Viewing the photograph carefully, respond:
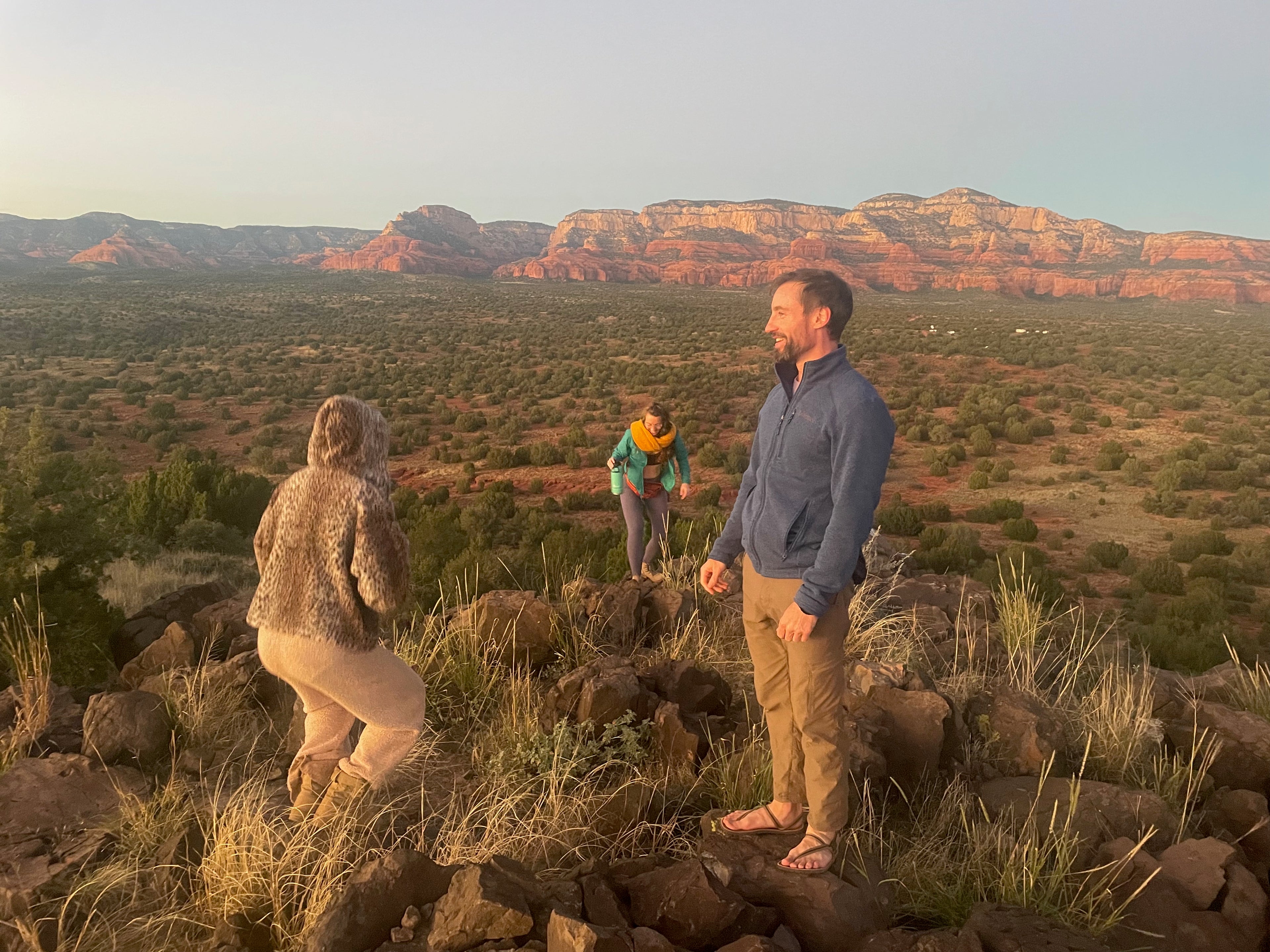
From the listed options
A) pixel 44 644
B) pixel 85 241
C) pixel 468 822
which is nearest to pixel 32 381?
pixel 44 644

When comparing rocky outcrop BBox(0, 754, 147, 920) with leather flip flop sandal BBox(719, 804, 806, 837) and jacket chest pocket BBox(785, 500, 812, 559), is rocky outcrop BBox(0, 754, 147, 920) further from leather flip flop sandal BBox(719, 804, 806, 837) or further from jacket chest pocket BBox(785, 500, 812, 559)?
jacket chest pocket BBox(785, 500, 812, 559)

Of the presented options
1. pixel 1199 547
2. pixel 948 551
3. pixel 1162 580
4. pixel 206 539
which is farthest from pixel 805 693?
pixel 1199 547

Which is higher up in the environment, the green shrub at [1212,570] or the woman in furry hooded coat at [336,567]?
the woman in furry hooded coat at [336,567]

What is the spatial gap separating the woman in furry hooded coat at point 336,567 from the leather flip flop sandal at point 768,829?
50.8 inches

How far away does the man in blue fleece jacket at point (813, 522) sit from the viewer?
92.2 inches

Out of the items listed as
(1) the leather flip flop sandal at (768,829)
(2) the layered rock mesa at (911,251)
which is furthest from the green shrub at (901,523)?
(2) the layered rock mesa at (911,251)

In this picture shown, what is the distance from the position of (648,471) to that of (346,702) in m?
4.28

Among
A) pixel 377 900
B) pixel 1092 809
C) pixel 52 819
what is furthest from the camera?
pixel 1092 809

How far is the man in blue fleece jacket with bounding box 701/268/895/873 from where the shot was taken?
234 centimetres

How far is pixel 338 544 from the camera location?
2.46 m

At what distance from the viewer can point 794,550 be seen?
252 centimetres

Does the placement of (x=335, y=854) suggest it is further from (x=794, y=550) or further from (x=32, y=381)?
(x=32, y=381)

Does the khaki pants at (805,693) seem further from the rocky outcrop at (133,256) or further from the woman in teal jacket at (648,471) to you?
the rocky outcrop at (133,256)

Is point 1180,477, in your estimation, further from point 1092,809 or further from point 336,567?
point 336,567
